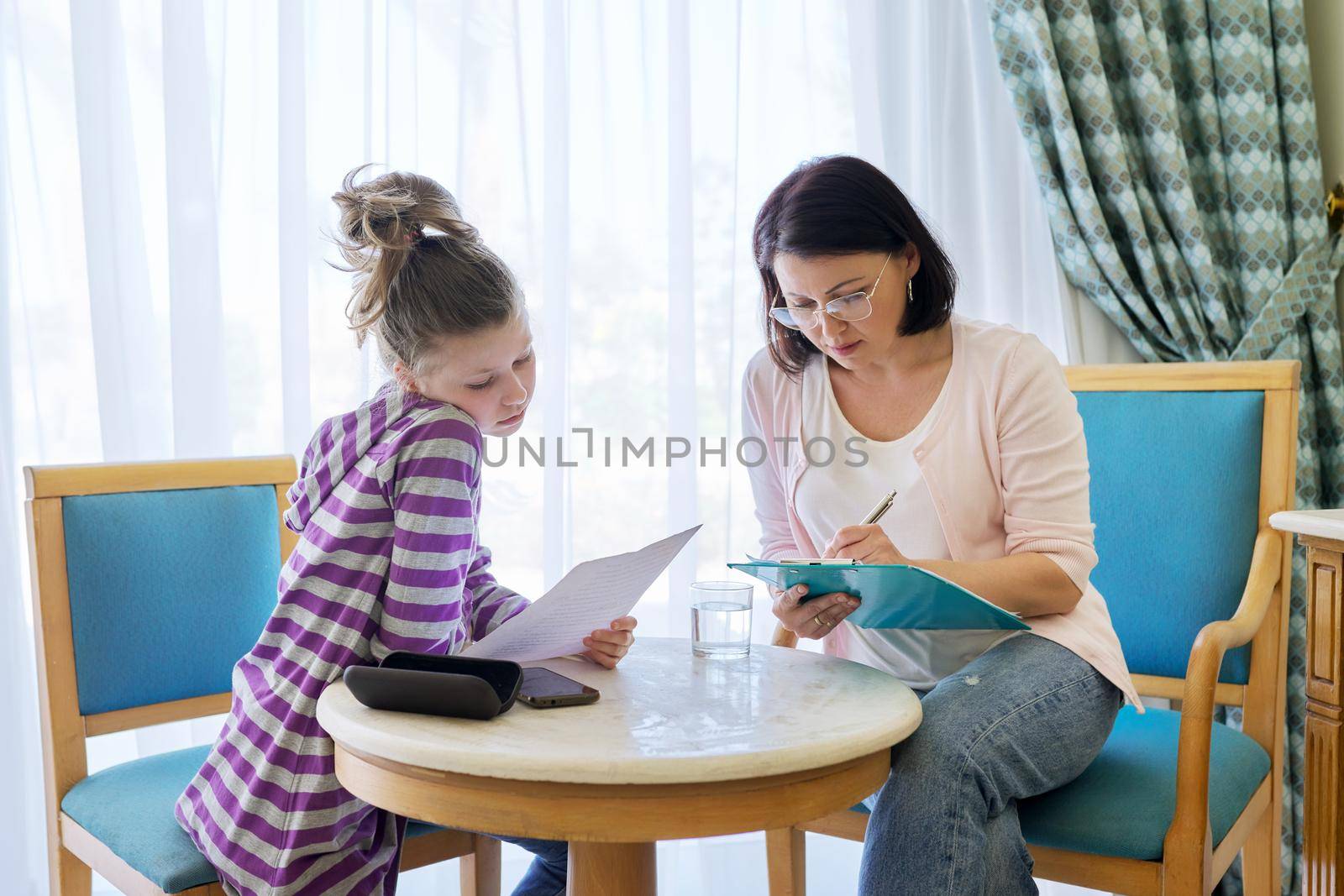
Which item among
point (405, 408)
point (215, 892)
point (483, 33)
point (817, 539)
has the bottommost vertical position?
point (215, 892)

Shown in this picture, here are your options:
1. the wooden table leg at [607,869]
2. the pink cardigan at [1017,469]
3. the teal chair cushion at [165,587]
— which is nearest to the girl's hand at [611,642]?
the wooden table leg at [607,869]

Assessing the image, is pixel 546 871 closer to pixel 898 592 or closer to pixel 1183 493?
pixel 898 592

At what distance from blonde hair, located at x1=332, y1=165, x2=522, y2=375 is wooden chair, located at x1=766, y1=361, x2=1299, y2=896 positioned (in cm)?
73

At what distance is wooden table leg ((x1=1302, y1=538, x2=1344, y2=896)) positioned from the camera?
1459 mm

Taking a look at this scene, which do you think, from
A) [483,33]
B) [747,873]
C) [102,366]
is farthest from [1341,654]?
[102,366]

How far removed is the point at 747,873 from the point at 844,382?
121 centimetres

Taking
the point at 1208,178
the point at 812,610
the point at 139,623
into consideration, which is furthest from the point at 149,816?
the point at 1208,178

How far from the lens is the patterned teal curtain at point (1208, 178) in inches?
94.0

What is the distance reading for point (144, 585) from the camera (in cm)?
167

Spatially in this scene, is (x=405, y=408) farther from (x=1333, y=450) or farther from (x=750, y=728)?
(x=1333, y=450)

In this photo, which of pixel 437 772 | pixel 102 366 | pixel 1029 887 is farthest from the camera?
pixel 102 366

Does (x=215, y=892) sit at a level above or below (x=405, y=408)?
below

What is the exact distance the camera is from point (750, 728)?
1.10 m

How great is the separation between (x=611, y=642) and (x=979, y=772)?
449 millimetres
